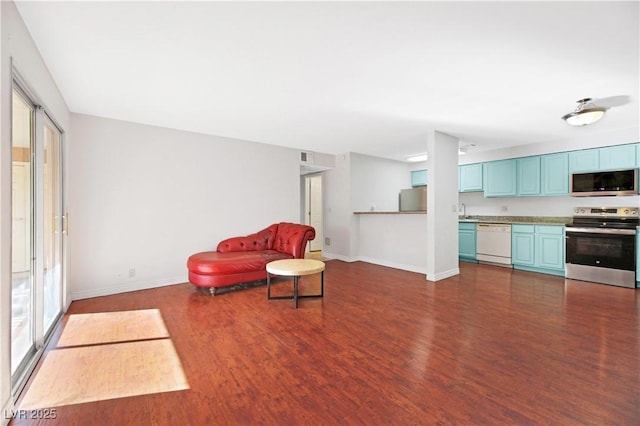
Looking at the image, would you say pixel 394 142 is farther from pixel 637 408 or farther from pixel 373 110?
pixel 637 408

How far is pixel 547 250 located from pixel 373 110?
12.9 ft

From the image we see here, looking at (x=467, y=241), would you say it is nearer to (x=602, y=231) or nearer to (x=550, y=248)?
(x=550, y=248)

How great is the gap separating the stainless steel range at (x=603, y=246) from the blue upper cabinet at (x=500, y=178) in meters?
1.17

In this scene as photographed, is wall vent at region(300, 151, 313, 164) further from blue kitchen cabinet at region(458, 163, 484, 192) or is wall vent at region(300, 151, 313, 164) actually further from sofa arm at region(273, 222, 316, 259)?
blue kitchen cabinet at region(458, 163, 484, 192)

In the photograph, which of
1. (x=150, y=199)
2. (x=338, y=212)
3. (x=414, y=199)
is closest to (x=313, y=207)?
(x=338, y=212)

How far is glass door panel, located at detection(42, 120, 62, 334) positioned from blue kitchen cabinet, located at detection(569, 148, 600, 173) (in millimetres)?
7181

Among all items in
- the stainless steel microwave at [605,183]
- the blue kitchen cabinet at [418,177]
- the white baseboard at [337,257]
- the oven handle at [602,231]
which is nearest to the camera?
the oven handle at [602,231]

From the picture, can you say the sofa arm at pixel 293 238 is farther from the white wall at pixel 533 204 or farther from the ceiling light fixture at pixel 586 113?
the white wall at pixel 533 204

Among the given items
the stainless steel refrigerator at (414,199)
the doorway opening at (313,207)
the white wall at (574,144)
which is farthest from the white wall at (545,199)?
the doorway opening at (313,207)

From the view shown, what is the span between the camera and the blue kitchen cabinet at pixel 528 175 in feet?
17.1

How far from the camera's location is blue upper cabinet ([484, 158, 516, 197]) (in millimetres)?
5512

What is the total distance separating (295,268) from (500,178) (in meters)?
4.70

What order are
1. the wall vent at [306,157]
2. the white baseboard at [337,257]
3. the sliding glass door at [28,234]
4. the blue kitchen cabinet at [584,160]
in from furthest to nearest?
the white baseboard at [337,257]
the wall vent at [306,157]
the blue kitchen cabinet at [584,160]
the sliding glass door at [28,234]

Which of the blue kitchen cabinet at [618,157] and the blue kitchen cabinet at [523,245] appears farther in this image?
the blue kitchen cabinet at [523,245]
